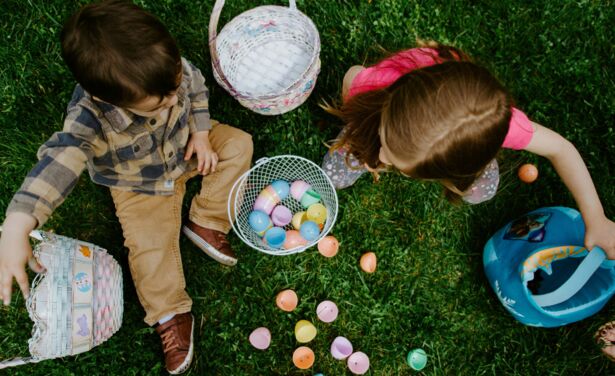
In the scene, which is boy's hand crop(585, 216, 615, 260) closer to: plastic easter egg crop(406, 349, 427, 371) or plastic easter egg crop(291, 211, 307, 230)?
plastic easter egg crop(406, 349, 427, 371)

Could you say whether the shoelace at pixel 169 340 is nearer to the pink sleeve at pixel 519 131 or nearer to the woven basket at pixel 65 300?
the woven basket at pixel 65 300

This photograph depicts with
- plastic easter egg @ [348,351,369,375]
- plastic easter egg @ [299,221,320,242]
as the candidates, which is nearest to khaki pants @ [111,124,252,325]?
plastic easter egg @ [299,221,320,242]

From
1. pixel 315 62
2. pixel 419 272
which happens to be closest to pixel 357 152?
pixel 315 62

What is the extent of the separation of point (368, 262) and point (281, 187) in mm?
503

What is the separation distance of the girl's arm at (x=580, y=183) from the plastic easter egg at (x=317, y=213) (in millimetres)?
838

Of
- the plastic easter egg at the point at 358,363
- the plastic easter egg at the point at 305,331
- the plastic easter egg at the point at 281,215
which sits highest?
the plastic easter egg at the point at 281,215

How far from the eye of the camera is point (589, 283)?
2.09 meters

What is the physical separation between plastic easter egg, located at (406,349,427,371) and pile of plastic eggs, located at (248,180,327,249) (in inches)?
26.1

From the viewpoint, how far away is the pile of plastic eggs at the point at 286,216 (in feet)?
6.95

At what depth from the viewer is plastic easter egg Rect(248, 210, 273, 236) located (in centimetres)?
212

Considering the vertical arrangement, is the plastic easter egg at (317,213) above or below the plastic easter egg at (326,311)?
above

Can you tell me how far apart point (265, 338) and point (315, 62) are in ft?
3.76

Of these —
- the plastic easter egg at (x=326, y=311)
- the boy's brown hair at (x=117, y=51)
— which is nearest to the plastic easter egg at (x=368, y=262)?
the plastic easter egg at (x=326, y=311)

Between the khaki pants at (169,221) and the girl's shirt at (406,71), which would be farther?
the khaki pants at (169,221)
